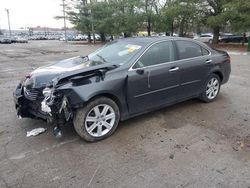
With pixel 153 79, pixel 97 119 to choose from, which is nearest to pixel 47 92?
pixel 97 119

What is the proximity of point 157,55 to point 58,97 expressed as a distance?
195 centimetres

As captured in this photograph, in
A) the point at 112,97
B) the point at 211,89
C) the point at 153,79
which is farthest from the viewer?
the point at 211,89

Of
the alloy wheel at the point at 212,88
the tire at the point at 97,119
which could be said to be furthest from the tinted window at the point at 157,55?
the alloy wheel at the point at 212,88

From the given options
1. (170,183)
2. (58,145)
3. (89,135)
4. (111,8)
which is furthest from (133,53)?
(111,8)

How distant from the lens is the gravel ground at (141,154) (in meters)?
2.75

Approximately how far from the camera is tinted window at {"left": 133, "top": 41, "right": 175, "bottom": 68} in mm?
4043

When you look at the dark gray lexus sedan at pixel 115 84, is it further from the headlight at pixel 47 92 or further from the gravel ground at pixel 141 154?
the gravel ground at pixel 141 154

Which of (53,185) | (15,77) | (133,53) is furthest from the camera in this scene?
(15,77)

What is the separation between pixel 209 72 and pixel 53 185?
3.86 meters

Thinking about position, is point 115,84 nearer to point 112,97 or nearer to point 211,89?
point 112,97


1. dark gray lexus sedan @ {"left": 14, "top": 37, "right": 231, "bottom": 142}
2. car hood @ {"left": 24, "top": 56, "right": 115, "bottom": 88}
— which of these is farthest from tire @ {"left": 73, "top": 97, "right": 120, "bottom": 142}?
car hood @ {"left": 24, "top": 56, "right": 115, "bottom": 88}

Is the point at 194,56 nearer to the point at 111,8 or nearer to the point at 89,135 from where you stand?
the point at 89,135

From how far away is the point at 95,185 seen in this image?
266 cm

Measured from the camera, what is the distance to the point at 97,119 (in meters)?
3.60
